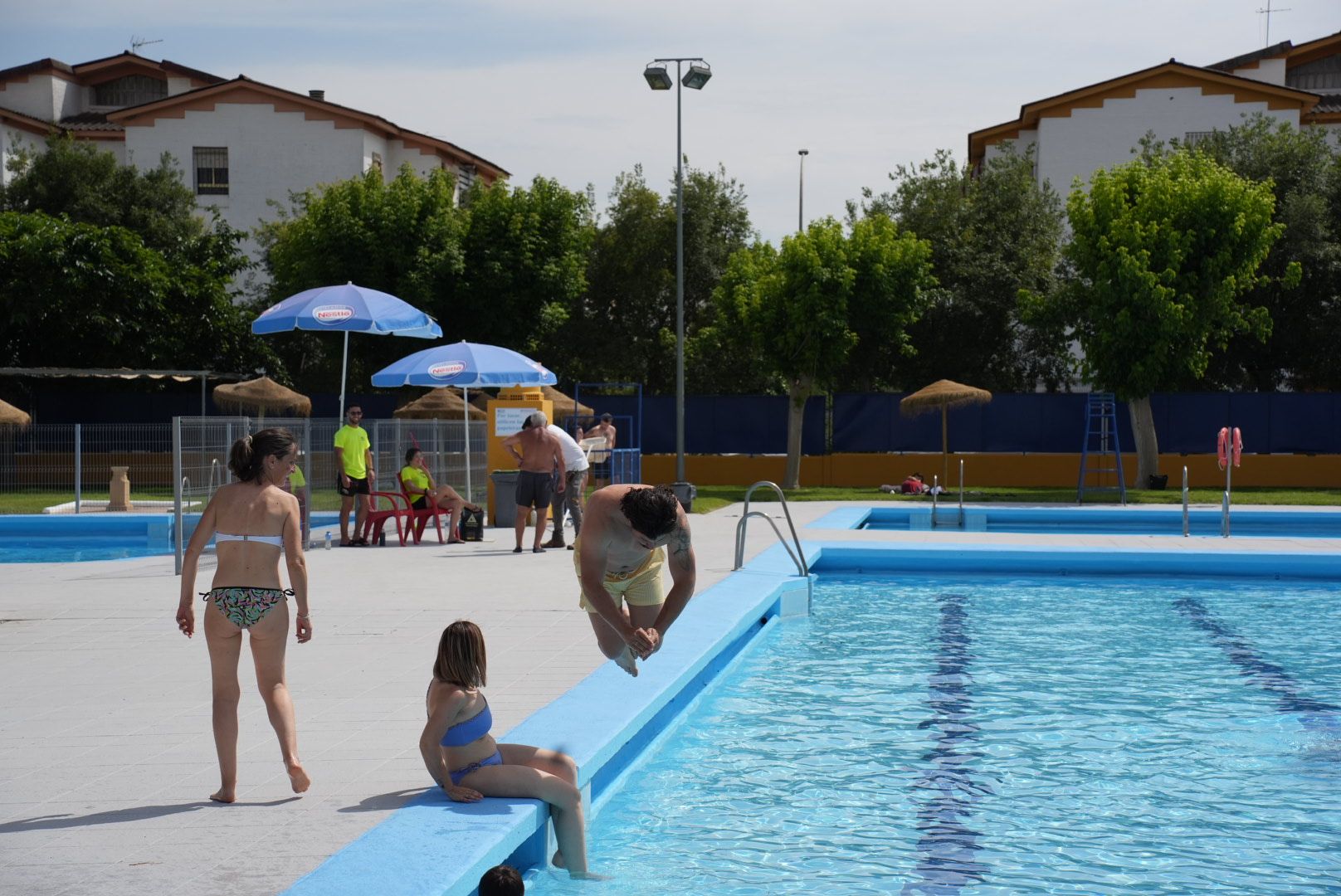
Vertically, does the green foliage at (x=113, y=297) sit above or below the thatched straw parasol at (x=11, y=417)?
above

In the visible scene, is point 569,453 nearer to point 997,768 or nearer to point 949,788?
point 997,768

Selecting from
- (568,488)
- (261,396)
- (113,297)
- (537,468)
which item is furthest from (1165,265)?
(113,297)

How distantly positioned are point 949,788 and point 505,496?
13.1 m

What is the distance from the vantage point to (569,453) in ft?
51.4

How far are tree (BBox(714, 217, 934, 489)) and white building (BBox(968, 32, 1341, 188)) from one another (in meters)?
12.6

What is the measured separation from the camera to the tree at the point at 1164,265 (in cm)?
2608

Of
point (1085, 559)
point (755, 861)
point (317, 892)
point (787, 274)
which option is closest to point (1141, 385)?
point (787, 274)

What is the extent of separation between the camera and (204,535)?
5.36 meters

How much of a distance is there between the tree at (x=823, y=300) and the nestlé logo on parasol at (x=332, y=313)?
48.7ft

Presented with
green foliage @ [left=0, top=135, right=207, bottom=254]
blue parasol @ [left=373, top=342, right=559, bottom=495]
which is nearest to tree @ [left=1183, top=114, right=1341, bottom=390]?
blue parasol @ [left=373, top=342, right=559, bottom=495]

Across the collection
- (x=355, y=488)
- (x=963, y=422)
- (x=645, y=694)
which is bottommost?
(x=645, y=694)

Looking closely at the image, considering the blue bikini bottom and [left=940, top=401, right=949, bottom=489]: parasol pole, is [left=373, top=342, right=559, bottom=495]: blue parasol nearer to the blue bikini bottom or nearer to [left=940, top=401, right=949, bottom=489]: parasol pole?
[left=940, top=401, right=949, bottom=489]: parasol pole

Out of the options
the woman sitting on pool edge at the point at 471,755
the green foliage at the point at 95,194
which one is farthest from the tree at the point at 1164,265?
the green foliage at the point at 95,194

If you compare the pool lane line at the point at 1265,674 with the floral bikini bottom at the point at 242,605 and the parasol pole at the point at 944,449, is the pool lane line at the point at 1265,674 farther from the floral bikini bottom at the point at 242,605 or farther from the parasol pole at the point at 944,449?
the parasol pole at the point at 944,449
